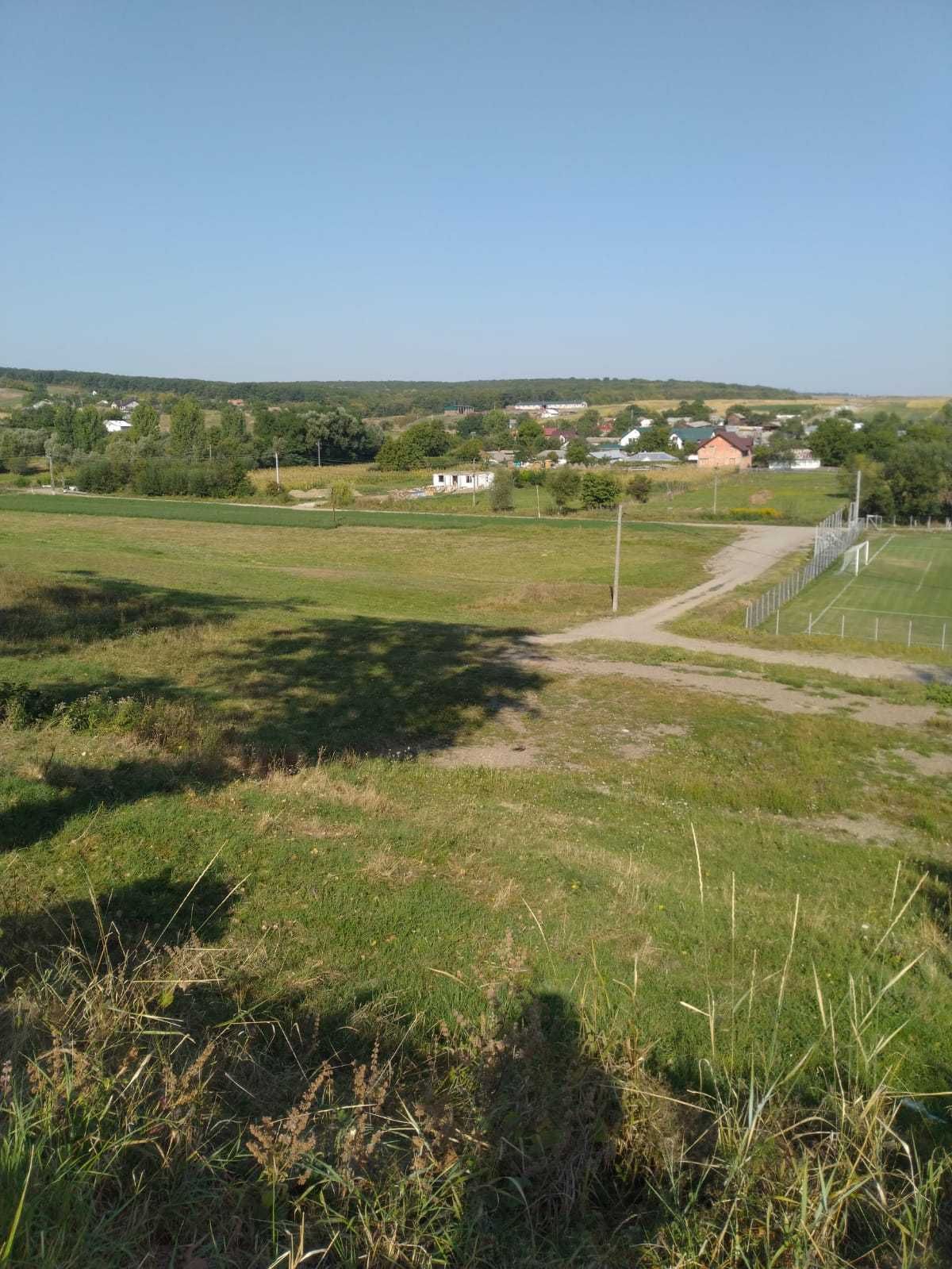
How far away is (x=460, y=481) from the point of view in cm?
10444

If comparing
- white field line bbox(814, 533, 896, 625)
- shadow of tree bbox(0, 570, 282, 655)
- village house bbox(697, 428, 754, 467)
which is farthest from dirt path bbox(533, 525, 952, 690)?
village house bbox(697, 428, 754, 467)

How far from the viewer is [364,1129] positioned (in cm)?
400

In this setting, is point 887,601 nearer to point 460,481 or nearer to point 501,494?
point 501,494

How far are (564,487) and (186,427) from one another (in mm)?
61837

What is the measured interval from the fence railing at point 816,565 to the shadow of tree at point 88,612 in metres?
19.7

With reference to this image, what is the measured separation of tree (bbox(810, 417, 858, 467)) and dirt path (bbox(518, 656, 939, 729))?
70.9 meters

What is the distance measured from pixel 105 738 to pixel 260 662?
921cm

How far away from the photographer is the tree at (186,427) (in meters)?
120

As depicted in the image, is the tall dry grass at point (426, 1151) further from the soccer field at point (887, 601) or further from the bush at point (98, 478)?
the bush at point (98, 478)

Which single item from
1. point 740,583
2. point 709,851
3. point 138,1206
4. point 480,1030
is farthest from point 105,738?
point 740,583

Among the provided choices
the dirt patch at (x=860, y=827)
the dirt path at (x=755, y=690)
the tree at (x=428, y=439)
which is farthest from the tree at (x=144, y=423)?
the dirt patch at (x=860, y=827)

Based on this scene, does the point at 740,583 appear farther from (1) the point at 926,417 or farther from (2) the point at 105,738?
(2) the point at 105,738

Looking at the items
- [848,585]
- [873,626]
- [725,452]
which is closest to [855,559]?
[848,585]

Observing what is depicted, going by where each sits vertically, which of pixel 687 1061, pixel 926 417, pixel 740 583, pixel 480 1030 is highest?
pixel 926 417
